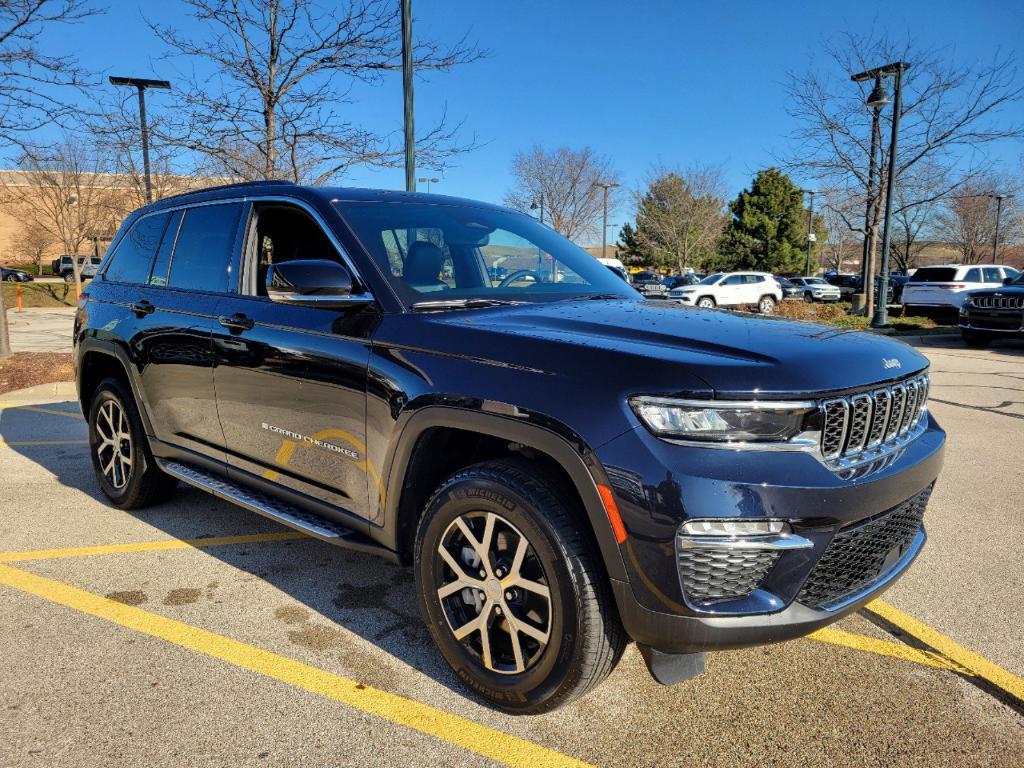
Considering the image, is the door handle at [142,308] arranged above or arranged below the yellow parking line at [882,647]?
above

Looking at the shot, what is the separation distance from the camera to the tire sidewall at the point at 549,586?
2270 mm

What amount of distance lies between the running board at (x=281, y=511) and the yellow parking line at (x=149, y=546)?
0.42m

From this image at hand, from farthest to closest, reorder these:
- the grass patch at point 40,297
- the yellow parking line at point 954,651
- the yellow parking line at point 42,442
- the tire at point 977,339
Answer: the grass patch at point 40,297, the tire at point 977,339, the yellow parking line at point 42,442, the yellow parking line at point 954,651

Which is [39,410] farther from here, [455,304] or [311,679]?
[455,304]

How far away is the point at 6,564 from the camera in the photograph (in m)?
3.90

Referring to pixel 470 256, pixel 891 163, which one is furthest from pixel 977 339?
pixel 470 256

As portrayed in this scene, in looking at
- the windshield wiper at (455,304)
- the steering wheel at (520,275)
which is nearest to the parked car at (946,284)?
the steering wheel at (520,275)

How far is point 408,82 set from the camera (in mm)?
8906

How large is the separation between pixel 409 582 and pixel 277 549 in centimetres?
91

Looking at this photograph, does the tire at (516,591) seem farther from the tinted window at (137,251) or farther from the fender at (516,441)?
the tinted window at (137,251)

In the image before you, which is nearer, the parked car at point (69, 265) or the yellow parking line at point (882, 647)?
the yellow parking line at point (882, 647)

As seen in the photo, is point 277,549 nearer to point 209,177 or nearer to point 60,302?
point 209,177

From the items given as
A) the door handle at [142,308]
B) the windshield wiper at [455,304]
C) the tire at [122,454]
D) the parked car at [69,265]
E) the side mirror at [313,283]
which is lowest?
the tire at [122,454]

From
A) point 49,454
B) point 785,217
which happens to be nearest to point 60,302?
point 49,454
